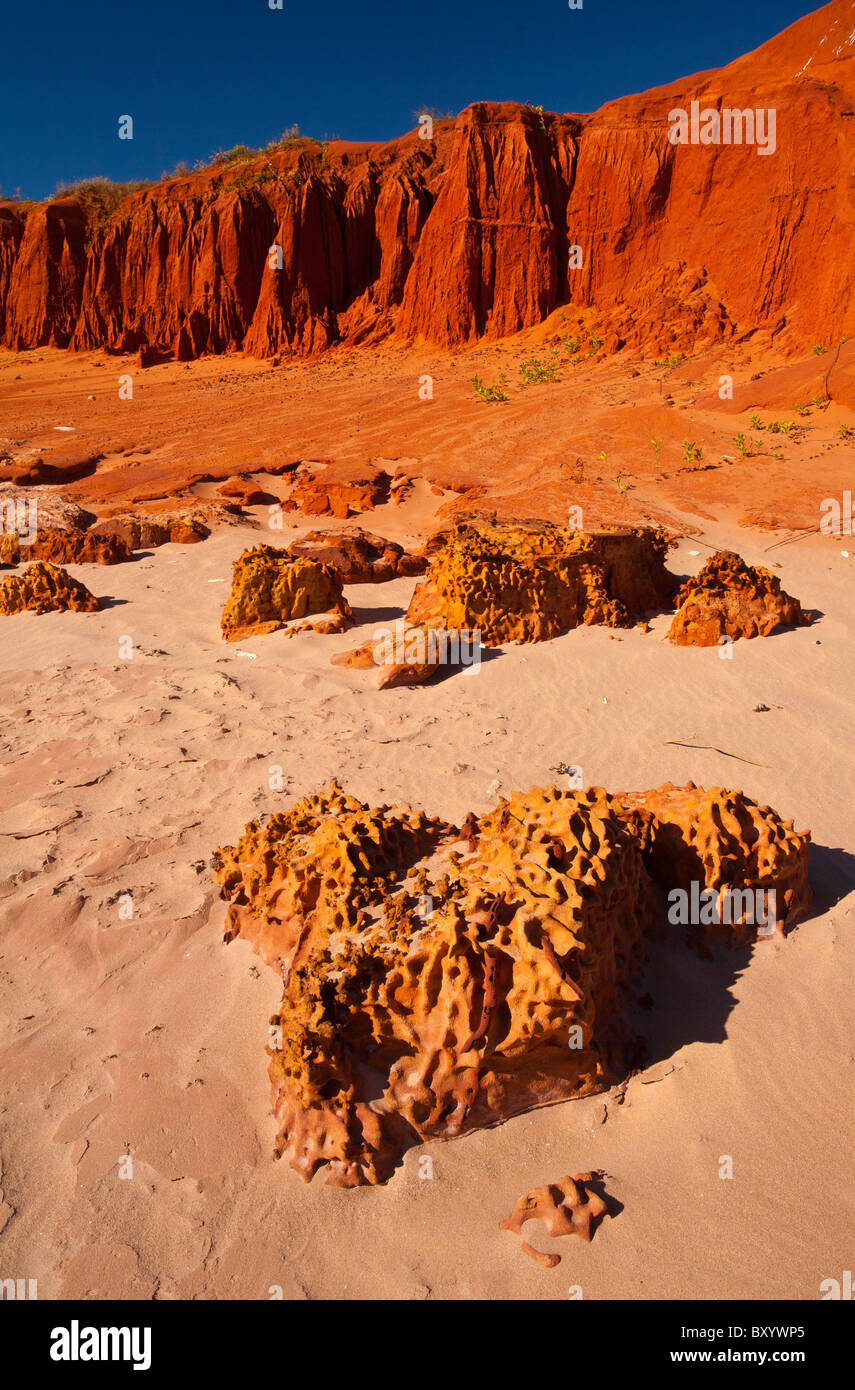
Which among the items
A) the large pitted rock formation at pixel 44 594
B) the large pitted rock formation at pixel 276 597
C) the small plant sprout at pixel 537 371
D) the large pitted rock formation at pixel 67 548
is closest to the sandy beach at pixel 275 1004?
the large pitted rock formation at pixel 276 597

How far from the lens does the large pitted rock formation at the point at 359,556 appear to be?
320 inches

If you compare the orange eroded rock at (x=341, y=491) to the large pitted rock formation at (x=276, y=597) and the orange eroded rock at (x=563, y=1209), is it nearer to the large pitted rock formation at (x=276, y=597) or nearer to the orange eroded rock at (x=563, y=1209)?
the large pitted rock formation at (x=276, y=597)

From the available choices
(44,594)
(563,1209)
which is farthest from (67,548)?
(563,1209)

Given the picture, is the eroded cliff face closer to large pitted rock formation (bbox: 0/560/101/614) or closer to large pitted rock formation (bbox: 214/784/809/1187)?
large pitted rock formation (bbox: 0/560/101/614)

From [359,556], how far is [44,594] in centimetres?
321

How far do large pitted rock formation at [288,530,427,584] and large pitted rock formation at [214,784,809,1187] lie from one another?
543 cm

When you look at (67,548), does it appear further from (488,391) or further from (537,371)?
(537,371)

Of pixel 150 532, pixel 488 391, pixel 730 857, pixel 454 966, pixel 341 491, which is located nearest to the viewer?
pixel 454 966

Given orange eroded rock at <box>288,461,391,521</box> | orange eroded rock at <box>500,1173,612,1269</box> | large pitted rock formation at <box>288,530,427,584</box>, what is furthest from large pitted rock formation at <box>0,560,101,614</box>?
orange eroded rock at <box>500,1173,612,1269</box>

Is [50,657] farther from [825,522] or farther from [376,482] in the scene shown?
[825,522]

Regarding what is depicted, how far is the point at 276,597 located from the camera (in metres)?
7.04

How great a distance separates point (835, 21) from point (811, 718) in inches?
815

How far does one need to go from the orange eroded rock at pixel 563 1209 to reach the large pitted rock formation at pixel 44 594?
710 cm

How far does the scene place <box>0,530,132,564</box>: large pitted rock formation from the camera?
31.7 feet
